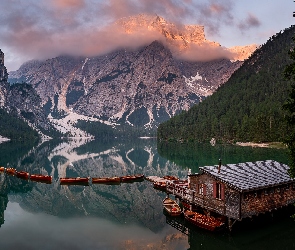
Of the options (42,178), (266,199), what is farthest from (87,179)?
(266,199)

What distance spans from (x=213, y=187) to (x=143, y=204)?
71.9ft

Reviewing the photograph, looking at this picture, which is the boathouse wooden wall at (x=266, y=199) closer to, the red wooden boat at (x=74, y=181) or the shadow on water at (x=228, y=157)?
the shadow on water at (x=228, y=157)

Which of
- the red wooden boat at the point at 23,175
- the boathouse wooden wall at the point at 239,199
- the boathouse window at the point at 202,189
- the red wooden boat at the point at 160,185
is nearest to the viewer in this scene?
the boathouse wooden wall at the point at 239,199

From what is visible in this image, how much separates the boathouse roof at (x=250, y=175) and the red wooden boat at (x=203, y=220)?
559 cm

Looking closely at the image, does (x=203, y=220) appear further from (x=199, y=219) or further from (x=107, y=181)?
(x=107, y=181)

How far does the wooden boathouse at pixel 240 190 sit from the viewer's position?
41.1m

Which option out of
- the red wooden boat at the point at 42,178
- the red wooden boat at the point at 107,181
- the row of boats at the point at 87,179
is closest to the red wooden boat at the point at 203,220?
the red wooden boat at the point at 107,181

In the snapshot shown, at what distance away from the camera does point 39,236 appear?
144ft

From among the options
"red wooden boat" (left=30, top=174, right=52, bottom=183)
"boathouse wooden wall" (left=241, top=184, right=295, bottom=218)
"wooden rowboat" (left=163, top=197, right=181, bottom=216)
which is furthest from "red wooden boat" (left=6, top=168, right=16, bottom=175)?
"boathouse wooden wall" (left=241, top=184, right=295, bottom=218)

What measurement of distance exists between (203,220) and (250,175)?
29.9ft

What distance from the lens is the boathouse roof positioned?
41594 millimetres

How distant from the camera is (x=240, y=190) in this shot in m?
39.7

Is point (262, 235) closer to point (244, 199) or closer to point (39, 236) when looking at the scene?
point (244, 199)

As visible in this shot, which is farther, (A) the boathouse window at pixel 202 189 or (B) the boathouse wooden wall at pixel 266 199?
(A) the boathouse window at pixel 202 189
